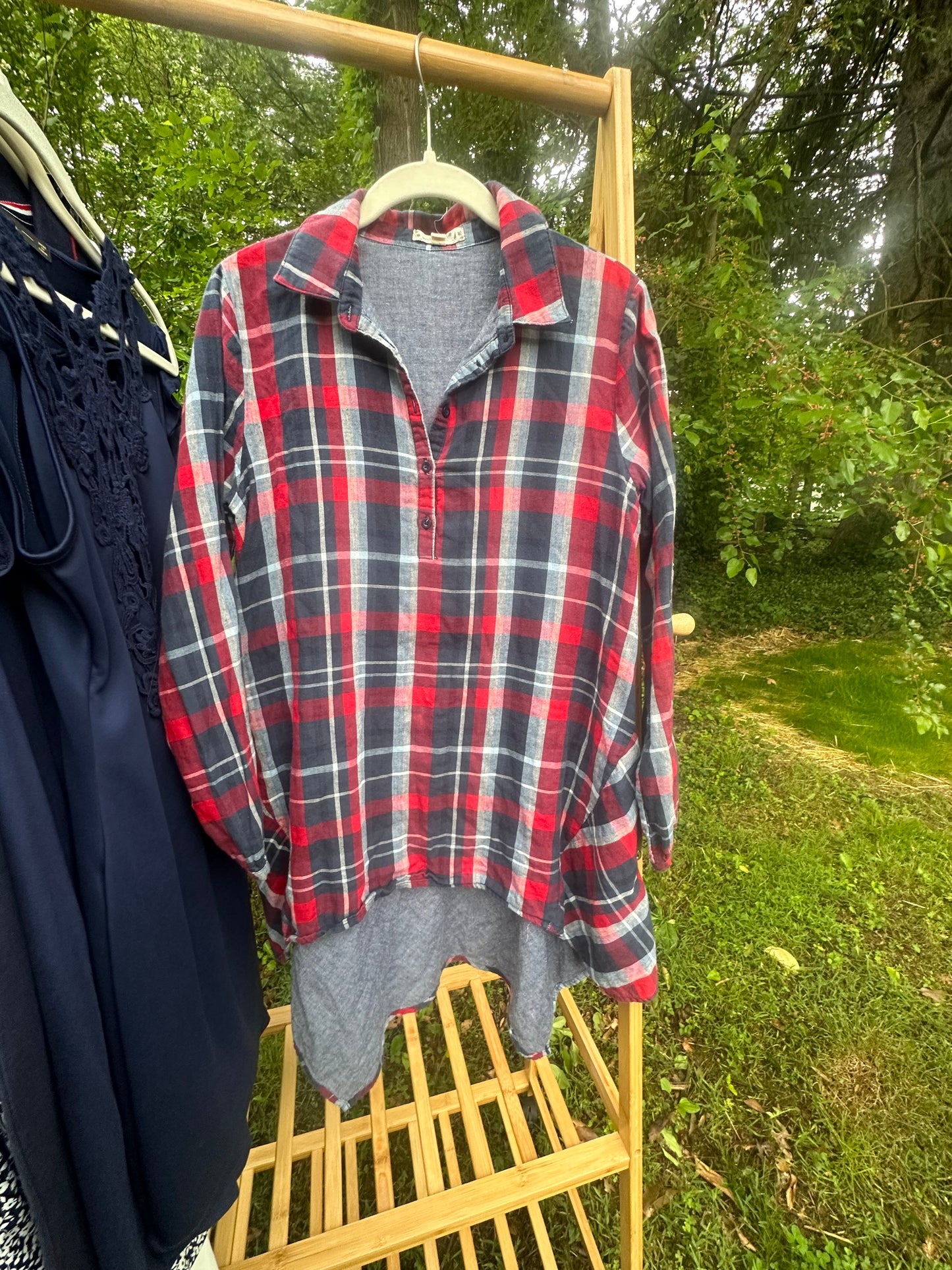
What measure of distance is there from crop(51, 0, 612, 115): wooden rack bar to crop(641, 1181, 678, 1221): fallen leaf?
1845mm

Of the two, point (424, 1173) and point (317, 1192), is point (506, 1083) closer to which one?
point (424, 1173)

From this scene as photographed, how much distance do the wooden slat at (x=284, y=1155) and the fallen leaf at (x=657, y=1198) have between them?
70 cm

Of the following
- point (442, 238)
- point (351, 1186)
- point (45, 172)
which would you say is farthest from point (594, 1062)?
point (45, 172)

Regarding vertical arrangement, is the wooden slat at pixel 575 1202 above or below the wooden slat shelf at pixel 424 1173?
below

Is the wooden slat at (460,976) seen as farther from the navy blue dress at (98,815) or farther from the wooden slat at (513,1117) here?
the navy blue dress at (98,815)

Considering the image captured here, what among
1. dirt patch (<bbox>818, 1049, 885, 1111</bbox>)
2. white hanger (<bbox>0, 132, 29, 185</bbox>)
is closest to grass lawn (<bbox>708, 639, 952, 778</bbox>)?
dirt patch (<bbox>818, 1049, 885, 1111</bbox>)

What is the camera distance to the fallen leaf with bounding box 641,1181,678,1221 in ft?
3.90

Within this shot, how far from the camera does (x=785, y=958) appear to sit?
5.37 ft

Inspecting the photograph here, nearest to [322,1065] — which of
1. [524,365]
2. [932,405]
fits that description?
[524,365]

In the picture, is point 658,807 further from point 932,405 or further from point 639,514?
point 932,405

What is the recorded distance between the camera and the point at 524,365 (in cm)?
69

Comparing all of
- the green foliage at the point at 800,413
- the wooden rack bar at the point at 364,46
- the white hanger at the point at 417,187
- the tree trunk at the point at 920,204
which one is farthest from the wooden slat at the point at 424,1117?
the tree trunk at the point at 920,204

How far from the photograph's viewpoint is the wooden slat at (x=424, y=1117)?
0.92m

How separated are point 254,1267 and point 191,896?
23.5 inches
